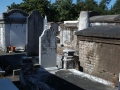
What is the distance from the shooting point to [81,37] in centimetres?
897

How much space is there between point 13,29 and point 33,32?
244 inches

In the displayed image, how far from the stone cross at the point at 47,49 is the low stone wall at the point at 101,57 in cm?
123

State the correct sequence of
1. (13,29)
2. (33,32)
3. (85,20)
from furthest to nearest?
(13,29)
(33,32)
(85,20)

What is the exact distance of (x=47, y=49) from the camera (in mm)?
8695

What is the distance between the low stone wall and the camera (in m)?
7.24

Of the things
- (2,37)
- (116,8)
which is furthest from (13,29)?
(116,8)

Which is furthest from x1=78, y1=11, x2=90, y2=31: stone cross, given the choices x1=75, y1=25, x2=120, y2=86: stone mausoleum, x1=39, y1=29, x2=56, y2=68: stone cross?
x1=39, y1=29, x2=56, y2=68: stone cross

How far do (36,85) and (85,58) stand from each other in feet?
9.88

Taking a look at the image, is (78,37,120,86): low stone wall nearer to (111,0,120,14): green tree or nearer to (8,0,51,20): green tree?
(8,0,51,20): green tree

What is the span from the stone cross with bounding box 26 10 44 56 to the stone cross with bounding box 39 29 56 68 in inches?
95.2

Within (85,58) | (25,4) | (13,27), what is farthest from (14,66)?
(25,4)

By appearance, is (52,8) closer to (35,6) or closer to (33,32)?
(35,6)

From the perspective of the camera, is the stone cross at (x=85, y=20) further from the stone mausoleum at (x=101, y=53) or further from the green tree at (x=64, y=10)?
the green tree at (x=64, y=10)

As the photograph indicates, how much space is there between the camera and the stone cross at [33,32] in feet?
35.9
